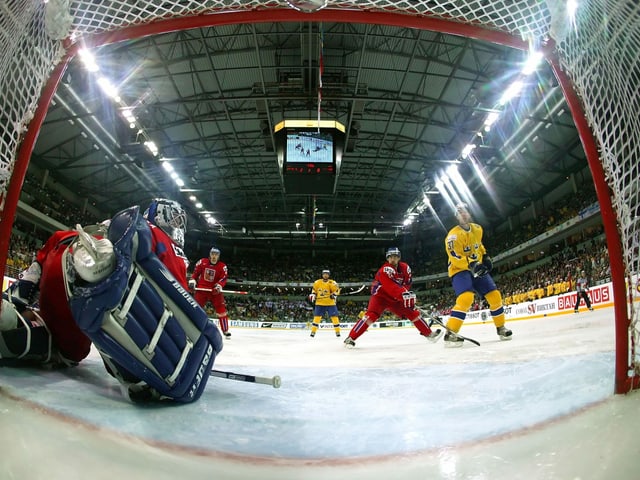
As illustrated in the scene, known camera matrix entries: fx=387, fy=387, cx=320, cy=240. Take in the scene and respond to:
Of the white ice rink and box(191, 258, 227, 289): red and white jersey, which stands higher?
box(191, 258, 227, 289): red and white jersey

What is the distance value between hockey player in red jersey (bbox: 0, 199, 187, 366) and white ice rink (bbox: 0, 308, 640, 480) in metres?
0.15

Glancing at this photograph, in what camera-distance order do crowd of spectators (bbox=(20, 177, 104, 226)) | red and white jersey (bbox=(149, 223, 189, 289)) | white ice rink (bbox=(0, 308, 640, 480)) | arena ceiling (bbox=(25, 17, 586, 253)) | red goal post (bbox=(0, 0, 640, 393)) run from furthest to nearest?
crowd of spectators (bbox=(20, 177, 104, 226)), arena ceiling (bbox=(25, 17, 586, 253)), red and white jersey (bbox=(149, 223, 189, 289)), red goal post (bbox=(0, 0, 640, 393)), white ice rink (bbox=(0, 308, 640, 480))

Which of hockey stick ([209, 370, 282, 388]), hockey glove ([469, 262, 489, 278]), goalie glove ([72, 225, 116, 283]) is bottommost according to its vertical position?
hockey stick ([209, 370, 282, 388])

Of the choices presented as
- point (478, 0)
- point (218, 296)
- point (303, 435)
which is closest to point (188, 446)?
point (303, 435)

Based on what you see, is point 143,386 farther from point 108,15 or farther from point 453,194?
point 453,194

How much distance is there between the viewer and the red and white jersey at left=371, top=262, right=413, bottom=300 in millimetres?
5321

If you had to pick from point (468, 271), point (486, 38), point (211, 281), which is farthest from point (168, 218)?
point (211, 281)

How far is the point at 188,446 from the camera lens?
123 cm

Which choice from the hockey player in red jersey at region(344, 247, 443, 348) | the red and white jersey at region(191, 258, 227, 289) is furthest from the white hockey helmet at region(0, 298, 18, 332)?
the red and white jersey at region(191, 258, 227, 289)

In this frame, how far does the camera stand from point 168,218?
6.86 ft

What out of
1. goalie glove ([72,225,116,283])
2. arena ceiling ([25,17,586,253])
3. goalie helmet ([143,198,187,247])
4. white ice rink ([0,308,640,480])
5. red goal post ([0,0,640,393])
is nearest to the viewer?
white ice rink ([0,308,640,480])

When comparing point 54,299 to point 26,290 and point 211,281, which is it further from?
point 211,281

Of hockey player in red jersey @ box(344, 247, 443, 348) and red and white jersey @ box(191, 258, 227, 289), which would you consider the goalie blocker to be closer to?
hockey player in red jersey @ box(344, 247, 443, 348)

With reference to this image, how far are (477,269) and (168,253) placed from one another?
3607 mm
